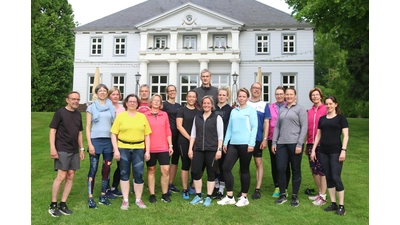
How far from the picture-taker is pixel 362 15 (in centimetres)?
1177

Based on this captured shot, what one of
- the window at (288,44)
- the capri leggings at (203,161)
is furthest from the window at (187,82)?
the capri leggings at (203,161)

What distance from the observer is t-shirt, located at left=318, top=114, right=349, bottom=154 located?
504 cm

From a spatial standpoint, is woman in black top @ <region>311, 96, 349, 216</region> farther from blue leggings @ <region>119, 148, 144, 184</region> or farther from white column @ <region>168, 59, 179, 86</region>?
white column @ <region>168, 59, 179, 86</region>

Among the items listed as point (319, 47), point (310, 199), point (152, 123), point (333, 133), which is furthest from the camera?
point (319, 47)

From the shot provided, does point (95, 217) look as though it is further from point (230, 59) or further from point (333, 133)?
point (230, 59)

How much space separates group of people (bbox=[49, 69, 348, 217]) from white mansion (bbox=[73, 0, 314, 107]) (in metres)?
19.6

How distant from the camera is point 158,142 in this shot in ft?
17.9

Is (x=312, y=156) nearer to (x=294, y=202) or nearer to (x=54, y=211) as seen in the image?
(x=294, y=202)

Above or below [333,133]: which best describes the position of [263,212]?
below

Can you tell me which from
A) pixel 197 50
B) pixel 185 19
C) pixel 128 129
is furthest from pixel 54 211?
pixel 185 19

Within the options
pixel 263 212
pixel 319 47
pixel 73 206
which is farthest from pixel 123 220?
pixel 319 47

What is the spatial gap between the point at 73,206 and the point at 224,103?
2.94 meters

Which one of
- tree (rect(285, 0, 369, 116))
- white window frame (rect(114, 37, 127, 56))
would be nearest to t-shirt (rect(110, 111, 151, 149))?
tree (rect(285, 0, 369, 116))

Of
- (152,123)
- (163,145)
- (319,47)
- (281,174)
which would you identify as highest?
(319,47)
